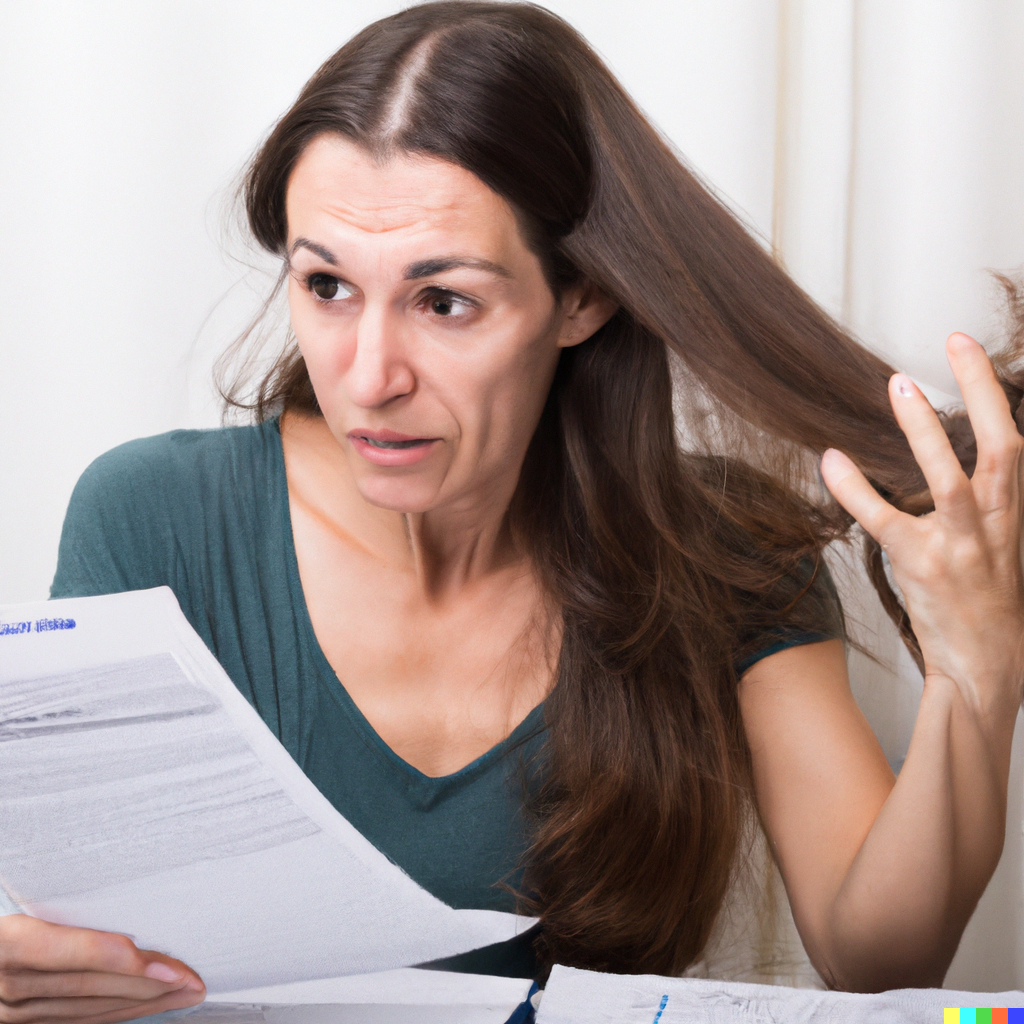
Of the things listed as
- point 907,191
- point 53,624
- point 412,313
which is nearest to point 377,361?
point 412,313

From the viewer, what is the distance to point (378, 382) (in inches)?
28.0

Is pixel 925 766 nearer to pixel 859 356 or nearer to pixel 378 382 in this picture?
pixel 859 356

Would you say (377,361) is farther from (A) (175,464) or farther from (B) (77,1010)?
(B) (77,1010)

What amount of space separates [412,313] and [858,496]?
320 millimetres

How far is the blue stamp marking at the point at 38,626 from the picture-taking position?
514mm

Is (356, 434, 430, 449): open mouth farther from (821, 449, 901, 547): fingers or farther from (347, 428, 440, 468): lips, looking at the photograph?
(821, 449, 901, 547): fingers

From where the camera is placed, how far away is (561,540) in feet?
3.14

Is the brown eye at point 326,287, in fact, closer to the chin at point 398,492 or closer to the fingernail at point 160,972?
the chin at point 398,492

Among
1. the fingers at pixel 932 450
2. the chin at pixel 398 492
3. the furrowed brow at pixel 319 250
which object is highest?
the furrowed brow at pixel 319 250

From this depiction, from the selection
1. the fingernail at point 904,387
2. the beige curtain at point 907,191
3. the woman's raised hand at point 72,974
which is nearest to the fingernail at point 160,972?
the woman's raised hand at point 72,974

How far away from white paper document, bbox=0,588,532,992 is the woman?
4 centimetres

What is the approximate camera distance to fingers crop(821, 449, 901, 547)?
2.06ft

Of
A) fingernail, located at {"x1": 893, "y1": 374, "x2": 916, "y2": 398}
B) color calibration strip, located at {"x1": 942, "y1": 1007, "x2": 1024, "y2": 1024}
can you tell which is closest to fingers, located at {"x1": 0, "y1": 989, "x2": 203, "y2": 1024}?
color calibration strip, located at {"x1": 942, "y1": 1007, "x2": 1024, "y2": 1024}

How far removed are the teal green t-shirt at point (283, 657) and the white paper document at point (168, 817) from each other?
153 millimetres
